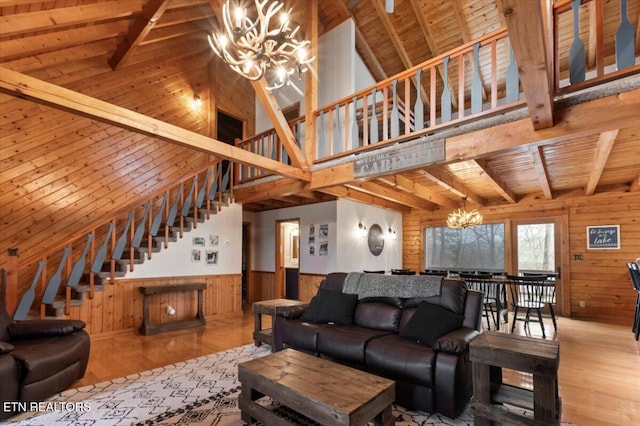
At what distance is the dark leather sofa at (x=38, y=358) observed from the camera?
2531 millimetres

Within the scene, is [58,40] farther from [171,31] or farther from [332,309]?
[332,309]

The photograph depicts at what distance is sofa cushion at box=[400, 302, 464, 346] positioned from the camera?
9.41ft

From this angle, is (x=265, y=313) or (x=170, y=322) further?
(x=170, y=322)

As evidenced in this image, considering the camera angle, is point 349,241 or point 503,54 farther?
point 349,241

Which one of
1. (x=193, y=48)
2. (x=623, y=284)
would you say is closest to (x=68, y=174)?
(x=193, y=48)

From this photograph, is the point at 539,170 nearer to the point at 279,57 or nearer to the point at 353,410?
the point at 279,57

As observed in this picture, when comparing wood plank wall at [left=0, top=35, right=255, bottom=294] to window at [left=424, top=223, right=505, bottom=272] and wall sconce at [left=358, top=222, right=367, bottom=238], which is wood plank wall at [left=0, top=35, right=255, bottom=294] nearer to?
wall sconce at [left=358, top=222, right=367, bottom=238]

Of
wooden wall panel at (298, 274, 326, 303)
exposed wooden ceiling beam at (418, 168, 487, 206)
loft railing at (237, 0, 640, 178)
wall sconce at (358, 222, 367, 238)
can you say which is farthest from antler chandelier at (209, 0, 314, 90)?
wooden wall panel at (298, 274, 326, 303)

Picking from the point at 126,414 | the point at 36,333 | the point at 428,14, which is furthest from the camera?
the point at 428,14

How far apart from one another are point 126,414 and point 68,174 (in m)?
4.19

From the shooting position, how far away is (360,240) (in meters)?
7.14

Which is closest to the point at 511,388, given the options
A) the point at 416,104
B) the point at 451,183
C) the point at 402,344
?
the point at 402,344

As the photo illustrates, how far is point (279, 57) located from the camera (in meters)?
3.62

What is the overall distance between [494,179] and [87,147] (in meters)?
6.72
